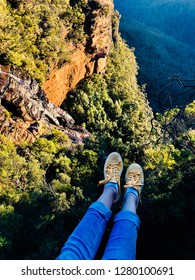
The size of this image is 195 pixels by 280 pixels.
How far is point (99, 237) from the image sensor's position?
8.42 feet

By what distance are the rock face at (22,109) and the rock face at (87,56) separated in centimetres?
279

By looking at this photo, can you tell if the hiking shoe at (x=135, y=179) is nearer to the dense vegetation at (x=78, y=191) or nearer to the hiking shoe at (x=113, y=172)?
the hiking shoe at (x=113, y=172)

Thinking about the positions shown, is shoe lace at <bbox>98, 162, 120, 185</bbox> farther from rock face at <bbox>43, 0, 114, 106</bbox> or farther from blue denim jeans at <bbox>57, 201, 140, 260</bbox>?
rock face at <bbox>43, 0, 114, 106</bbox>

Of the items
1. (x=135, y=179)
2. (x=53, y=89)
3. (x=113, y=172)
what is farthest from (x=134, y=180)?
(x=53, y=89)

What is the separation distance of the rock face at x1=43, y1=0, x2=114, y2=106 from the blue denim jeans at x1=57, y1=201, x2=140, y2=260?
13620mm

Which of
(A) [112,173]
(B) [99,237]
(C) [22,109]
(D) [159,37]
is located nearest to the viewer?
(B) [99,237]

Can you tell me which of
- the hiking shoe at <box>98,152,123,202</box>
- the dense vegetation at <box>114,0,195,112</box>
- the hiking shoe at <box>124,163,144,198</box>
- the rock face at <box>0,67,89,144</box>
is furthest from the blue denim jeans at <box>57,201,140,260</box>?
the dense vegetation at <box>114,0,195,112</box>

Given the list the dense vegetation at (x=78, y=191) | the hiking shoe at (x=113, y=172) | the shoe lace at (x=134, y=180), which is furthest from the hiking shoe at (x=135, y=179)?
the dense vegetation at (x=78, y=191)

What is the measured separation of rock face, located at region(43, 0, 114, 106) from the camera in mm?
16969

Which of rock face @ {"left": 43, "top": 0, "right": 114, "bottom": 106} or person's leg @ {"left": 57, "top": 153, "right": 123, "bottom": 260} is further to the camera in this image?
rock face @ {"left": 43, "top": 0, "right": 114, "bottom": 106}

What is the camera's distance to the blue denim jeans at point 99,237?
2.24m

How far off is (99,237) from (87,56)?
18.1m

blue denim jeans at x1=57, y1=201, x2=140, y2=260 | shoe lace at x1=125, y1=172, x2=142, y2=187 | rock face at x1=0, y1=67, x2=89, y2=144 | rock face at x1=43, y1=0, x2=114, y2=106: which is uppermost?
rock face at x1=43, y1=0, x2=114, y2=106

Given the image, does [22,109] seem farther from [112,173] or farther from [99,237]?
[99,237]
